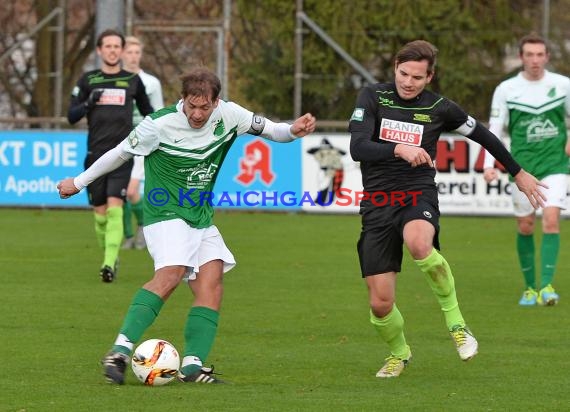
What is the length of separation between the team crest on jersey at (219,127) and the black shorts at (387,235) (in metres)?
0.99

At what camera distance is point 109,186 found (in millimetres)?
13305

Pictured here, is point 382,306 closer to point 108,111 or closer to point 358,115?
point 358,115

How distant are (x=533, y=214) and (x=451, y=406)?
4.93 m

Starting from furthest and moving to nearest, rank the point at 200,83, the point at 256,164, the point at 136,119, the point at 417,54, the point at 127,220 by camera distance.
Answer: the point at 256,164 < the point at 127,220 < the point at 136,119 < the point at 417,54 < the point at 200,83

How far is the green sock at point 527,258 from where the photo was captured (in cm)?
1188

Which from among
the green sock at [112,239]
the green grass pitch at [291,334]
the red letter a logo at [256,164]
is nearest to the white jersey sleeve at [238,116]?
the green grass pitch at [291,334]

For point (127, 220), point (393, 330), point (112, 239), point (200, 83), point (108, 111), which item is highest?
point (200, 83)

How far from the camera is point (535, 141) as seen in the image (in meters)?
11.7

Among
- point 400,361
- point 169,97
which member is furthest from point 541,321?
point 169,97

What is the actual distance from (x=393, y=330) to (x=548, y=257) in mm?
3938

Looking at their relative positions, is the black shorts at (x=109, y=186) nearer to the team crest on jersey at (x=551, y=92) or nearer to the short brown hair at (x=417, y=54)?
the team crest on jersey at (x=551, y=92)

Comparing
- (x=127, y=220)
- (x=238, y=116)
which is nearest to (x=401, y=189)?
(x=238, y=116)

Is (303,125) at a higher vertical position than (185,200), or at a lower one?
higher

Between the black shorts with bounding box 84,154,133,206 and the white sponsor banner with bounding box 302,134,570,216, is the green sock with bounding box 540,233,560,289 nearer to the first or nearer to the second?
the black shorts with bounding box 84,154,133,206
